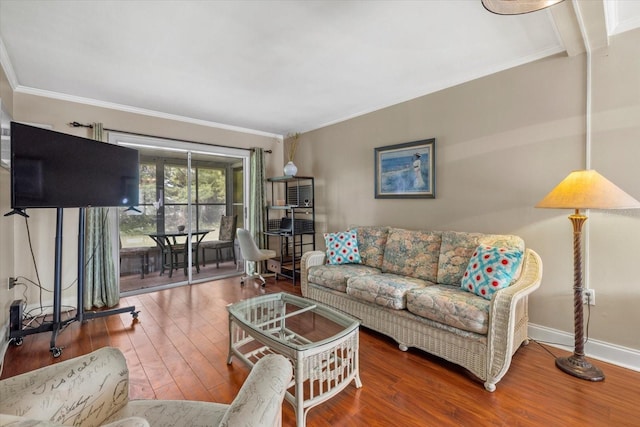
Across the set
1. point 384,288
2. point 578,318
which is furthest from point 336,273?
point 578,318

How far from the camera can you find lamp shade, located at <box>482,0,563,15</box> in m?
Result: 1.35

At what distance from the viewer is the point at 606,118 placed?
7.06 feet

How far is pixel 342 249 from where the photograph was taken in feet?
11.1

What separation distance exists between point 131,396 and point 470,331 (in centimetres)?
228

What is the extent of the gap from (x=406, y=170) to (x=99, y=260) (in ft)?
12.4

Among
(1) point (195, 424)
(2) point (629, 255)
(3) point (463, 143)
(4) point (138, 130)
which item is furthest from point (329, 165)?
(1) point (195, 424)

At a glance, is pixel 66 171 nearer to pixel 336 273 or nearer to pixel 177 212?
pixel 177 212

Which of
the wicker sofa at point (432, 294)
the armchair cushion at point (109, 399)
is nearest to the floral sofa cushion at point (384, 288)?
the wicker sofa at point (432, 294)

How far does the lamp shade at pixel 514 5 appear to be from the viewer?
1.35 meters

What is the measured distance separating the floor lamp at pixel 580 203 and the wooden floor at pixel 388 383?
90 millimetres

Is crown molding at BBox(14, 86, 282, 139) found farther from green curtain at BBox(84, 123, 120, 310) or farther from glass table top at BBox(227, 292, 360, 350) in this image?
glass table top at BBox(227, 292, 360, 350)

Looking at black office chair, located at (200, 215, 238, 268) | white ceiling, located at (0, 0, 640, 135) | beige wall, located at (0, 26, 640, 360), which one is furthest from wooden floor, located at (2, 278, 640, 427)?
white ceiling, located at (0, 0, 640, 135)

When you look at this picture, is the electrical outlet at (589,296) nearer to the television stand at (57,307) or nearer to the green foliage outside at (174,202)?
the television stand at (57,307)

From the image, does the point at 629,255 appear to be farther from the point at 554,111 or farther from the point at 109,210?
the point at 109,210
